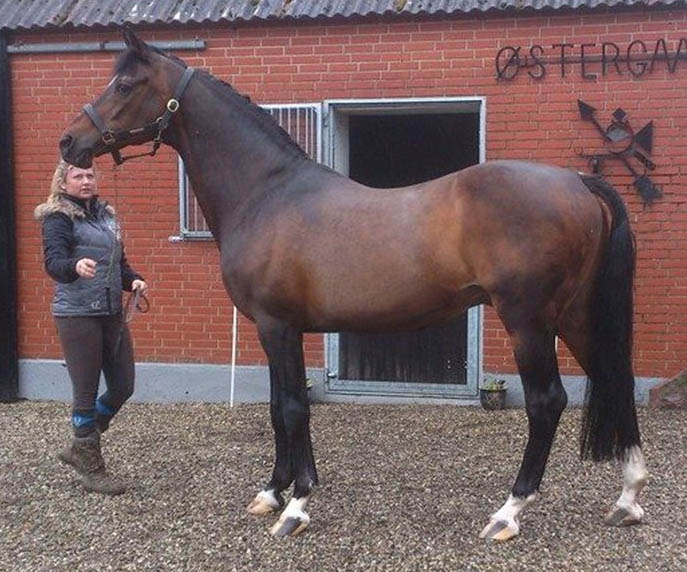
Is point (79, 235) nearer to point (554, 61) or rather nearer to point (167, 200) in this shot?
point (167, 200)

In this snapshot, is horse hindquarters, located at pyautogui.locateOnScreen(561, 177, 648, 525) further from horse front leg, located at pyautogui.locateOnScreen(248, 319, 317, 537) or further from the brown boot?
the brown boot

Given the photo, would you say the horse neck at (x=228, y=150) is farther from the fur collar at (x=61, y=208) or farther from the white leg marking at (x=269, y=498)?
the white leg marking at (x=269, y=498)

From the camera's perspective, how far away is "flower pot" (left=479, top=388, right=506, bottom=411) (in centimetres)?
689

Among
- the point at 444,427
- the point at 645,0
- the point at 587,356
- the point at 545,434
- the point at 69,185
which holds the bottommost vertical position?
the point at 444,427

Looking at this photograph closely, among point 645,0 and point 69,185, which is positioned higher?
point 645,0

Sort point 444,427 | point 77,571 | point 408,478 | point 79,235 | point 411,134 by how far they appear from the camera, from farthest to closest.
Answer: point 411,134
point 444,427
point 408,478
point 79,235
point 77,571

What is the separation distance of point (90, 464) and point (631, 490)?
3102mm

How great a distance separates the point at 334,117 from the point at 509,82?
1.53 meters

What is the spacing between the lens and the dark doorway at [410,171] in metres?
8.02

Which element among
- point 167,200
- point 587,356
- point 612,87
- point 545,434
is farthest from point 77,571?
point 612,87

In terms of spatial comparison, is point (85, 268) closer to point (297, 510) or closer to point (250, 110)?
point (250, 110)

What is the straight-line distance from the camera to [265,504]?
14.7 ft

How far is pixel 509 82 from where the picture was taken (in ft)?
22.3

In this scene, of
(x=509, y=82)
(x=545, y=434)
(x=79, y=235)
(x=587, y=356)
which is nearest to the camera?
(x=545, y=434)
